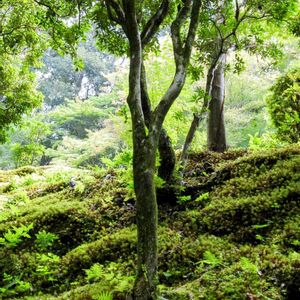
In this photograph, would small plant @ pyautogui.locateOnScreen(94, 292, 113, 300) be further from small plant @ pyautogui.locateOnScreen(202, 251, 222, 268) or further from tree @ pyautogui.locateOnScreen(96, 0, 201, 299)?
small plant @ pyautogui.locateOnScreen(202, 251, 222, 268)

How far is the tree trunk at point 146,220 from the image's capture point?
9.19 feet

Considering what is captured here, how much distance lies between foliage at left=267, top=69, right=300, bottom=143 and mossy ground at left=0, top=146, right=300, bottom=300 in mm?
1108

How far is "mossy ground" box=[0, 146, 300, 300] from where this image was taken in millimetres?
3072

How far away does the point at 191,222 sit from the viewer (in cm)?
453

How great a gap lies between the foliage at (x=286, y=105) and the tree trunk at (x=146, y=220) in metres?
4.18

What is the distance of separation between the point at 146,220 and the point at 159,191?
2302 mm

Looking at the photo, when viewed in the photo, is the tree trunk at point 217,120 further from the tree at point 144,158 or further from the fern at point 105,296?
the fern at point 105,296

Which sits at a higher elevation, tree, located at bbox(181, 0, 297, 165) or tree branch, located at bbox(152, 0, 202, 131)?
tree, located at bbox(181, 0, 297, 165)

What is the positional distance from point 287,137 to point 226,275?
441 centimetres

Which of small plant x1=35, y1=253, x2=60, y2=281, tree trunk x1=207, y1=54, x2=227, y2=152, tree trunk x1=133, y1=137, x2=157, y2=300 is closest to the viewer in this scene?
tree trunk x1=133, y1=137, x2=157, y2=300

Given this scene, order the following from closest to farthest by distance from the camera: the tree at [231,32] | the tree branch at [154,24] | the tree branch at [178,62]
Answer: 1. the tree branch at [178,62]
2. the tree branch at [154,24]
3. the tree at [231,32]

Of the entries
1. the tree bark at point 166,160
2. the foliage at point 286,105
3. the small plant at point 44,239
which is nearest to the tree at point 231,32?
the tree bark at point 166,160

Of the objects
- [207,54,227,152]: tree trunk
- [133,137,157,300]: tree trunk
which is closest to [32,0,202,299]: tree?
[133,137,157,300]: tree trunk

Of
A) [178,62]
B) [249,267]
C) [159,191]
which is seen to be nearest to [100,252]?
[159,191]
